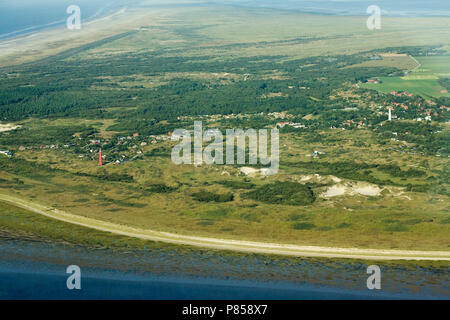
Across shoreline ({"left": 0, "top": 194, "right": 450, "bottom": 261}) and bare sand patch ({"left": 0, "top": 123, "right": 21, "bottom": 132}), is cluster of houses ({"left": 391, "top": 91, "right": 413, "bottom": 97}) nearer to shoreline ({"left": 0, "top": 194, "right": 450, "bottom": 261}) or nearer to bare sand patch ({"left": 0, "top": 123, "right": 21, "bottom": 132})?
bare sand patch ({"left": 0, "top": 123, "right": 21, "bottom": 132})

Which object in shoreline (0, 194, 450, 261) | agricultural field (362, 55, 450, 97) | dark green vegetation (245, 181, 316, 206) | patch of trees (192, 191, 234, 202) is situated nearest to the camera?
shoreline (0, 194, 450, 261)

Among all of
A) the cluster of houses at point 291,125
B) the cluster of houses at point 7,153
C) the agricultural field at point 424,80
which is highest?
the agricultural field at point 424,80

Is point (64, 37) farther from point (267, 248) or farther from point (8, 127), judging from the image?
point (267, 248)

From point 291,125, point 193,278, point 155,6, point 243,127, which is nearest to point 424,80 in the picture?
point 291,125

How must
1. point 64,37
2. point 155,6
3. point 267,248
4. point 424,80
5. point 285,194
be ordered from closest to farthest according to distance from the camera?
point 267,248 < point 285,194 < point 424,80 < point 64,37 < point 155,6

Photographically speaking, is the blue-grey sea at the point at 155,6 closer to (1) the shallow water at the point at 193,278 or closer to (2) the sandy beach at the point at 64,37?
(2) the sandy beach at the point at 64,37

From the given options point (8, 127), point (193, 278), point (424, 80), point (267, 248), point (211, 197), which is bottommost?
point (193, 278)

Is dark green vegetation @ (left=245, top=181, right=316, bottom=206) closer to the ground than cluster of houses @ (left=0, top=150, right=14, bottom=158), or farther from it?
closer to the ground

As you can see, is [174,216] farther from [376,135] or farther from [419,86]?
[419,86]

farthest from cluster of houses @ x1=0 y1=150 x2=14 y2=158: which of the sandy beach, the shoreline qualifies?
the sandy beach

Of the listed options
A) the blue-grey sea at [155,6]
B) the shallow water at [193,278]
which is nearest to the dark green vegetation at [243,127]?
the shallow water at [193,278]
